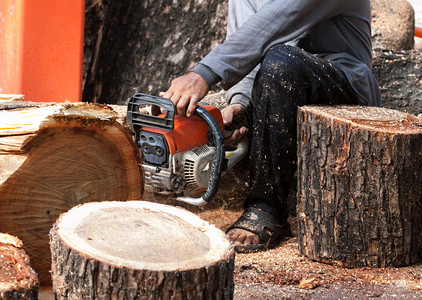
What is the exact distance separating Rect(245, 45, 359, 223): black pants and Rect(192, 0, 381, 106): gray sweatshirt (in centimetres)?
8

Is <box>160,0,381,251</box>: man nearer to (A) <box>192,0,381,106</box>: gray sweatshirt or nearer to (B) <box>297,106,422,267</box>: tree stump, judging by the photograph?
(A) <box>192,0,381,106</box>: gray sweatshirt

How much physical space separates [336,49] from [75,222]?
6.03ft

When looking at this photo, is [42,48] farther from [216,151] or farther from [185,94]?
[216,151]

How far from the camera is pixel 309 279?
2.55 meters

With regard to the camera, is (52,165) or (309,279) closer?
(52,165)

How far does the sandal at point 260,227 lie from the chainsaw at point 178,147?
25cm

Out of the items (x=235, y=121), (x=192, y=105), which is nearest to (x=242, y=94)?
(x=235, y=121)

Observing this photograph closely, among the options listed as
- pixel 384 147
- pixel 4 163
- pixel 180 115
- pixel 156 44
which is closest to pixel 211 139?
pixel 180 115

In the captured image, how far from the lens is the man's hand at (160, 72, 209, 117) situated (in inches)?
107

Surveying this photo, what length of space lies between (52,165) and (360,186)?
1.23 meters

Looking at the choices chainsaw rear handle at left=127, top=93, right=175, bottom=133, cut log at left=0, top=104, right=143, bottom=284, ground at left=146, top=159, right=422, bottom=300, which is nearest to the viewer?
cut log at left=0, top=104, right=143, bottom=284

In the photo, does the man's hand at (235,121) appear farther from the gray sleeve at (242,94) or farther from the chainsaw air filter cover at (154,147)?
the chainsaw air filter cover at (154,147)

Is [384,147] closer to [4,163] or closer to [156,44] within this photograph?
[4,163]

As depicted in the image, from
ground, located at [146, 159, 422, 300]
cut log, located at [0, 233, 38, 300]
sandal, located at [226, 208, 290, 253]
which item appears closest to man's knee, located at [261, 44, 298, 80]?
sandal, located at [226, 208, 290, 253]
